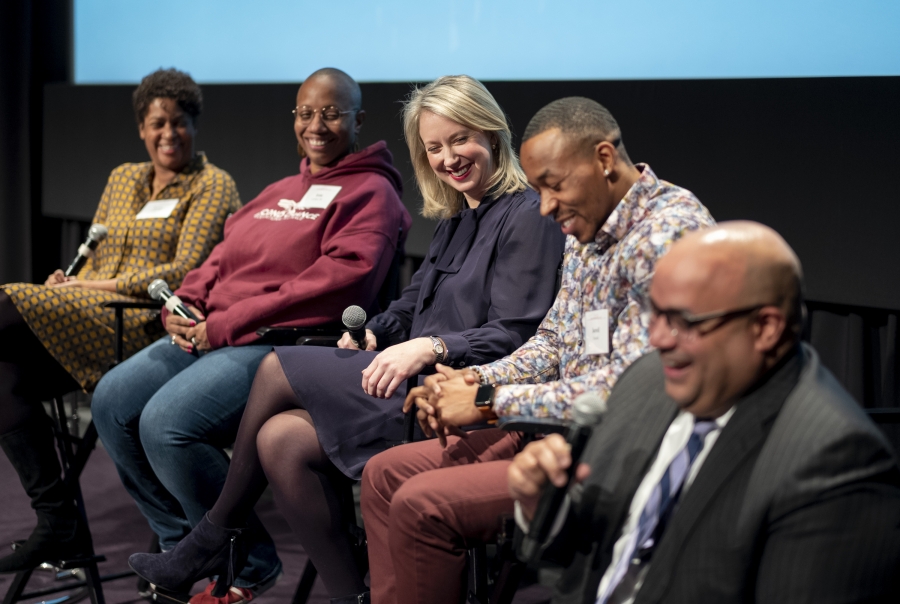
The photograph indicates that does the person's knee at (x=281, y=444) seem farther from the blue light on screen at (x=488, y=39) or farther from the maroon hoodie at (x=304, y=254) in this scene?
the blue light on screen at (x=488, y=39)

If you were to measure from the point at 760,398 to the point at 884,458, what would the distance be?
16cm

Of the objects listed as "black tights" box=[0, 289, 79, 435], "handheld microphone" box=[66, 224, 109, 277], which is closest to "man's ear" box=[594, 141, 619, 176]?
"black tights" box=[0, 289, 79, 435]

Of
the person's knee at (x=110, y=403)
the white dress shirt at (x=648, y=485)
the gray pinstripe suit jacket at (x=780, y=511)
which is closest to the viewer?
the gray pinstripe suit jacket at (x=780, y=511)

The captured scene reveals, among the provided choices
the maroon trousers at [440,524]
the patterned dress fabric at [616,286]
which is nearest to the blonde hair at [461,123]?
the patterned dress fabric at [616,286]

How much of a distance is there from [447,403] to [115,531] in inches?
79.5

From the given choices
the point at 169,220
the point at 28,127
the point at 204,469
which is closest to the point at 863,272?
the point at 204,469

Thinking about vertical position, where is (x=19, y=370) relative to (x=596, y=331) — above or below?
below

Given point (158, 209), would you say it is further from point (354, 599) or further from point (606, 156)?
point (606, 156)

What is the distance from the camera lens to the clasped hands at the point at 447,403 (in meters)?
1.72

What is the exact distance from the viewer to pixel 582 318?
5.70 feet

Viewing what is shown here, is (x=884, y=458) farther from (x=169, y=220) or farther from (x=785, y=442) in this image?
(x=169, y=220)

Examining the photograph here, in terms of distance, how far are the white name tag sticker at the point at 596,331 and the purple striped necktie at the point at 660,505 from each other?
408 mm

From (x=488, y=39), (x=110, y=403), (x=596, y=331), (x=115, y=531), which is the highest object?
(x=488, y=39)

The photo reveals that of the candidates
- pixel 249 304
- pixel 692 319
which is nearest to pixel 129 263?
pixel 249 304
